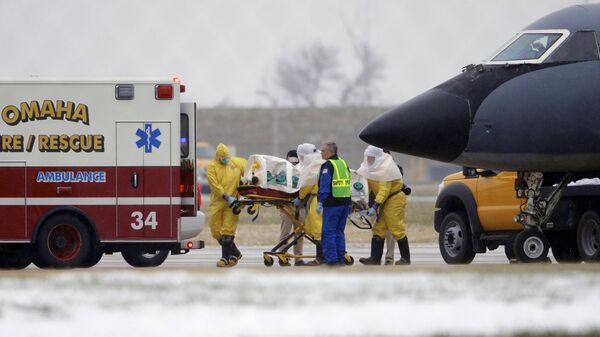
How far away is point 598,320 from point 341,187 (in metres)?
7.66

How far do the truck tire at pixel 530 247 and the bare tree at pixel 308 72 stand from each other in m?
99.4

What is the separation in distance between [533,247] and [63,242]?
6.16m

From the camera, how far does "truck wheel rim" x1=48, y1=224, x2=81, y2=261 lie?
739 inches

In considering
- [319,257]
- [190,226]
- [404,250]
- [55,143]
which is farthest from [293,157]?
[55,143]

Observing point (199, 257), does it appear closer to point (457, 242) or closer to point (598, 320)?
point (457, 242)

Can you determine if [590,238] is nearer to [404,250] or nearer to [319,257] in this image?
[404,250]

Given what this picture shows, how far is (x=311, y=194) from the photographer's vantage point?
65.2 feet

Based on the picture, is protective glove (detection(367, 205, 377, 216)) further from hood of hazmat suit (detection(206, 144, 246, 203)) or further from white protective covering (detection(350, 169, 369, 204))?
hood of hazmat suit (detection(206, 144, 246, 203))

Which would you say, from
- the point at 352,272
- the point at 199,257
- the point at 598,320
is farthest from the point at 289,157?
the point at 598,320

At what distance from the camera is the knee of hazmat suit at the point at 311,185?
19.7 metres

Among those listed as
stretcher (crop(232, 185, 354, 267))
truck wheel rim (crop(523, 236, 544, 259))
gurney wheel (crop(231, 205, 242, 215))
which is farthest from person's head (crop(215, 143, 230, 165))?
truck wheel rim (crop(523, 236, 544, 259))

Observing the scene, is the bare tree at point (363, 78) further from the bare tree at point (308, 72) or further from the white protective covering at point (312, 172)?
the white protective covering at point (312, 172)

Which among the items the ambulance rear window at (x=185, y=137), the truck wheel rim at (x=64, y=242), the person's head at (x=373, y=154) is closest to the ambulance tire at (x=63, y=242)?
the truck wheel rim at (x=64, y=242)

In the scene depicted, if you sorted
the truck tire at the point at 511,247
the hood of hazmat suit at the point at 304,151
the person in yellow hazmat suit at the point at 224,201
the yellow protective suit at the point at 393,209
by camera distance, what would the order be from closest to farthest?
the truck tire at the point at 511,247
the person in yellow hazmat suit at the point at 224,201
the hood of hazmat suit at the point at 304,151
the yellow protective suit at the point at 393,209
